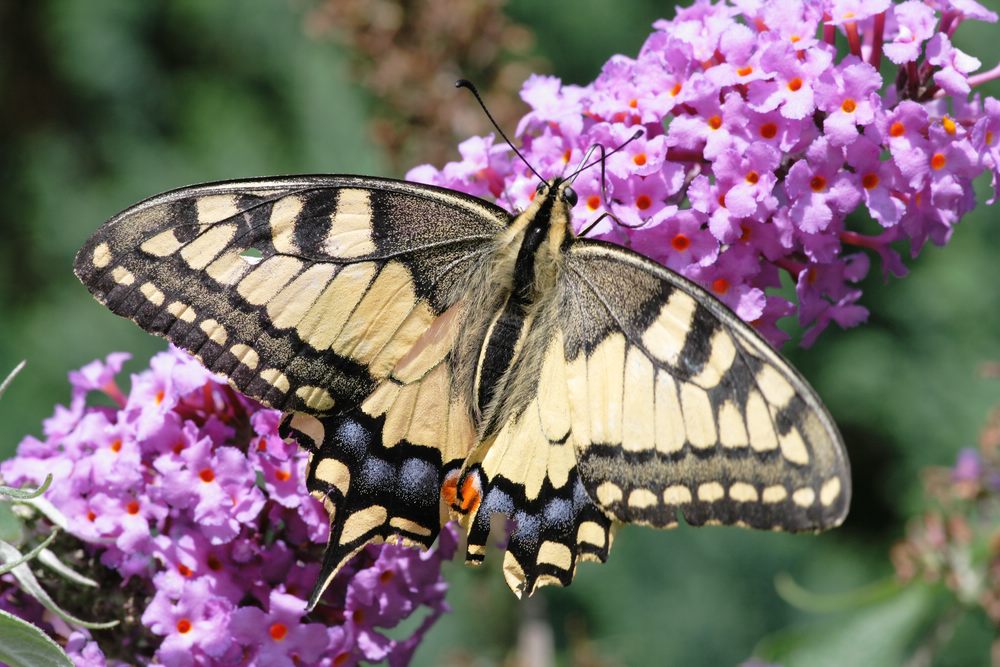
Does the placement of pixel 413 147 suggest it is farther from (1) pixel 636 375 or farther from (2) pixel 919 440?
(2) pixel 919 440

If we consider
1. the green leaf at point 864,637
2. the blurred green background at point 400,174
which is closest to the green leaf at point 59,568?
the blurred green background at point 400,174

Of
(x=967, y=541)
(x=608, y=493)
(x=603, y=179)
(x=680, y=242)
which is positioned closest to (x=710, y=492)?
(x=608, y=493)

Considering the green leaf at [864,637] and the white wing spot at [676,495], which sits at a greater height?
the green leaf at [864,637]

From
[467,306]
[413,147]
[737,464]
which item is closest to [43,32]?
[413,147]

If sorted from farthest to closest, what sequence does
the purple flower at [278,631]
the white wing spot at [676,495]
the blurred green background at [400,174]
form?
the blurred green background at [400,174] → the purple flower at [278,631] → the white wing spot at [676,495]

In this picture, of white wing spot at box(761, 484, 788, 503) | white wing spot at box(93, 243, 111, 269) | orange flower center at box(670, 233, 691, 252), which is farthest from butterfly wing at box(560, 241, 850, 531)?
white wing spot at box(93, 243, 111, 269)

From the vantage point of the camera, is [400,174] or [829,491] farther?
[400,174]

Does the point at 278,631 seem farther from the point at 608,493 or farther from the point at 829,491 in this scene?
the point at 829,491

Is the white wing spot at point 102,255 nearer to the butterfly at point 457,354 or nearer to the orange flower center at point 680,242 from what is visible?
the butterfly at point 457,354
